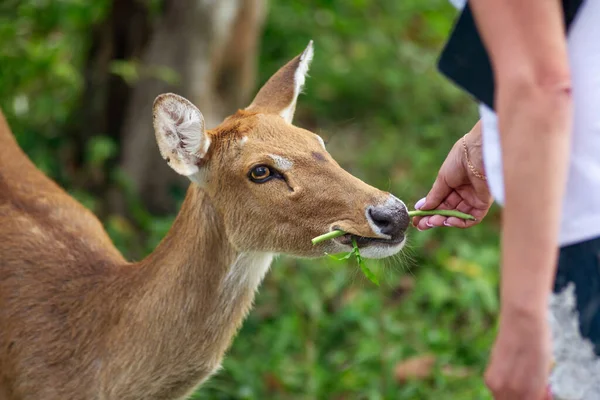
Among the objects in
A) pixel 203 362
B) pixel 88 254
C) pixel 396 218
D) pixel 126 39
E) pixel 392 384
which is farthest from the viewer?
pixel 126 39

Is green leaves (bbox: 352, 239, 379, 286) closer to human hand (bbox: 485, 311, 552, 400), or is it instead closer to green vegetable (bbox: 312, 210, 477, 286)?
green vegetable (bbox: 312, 210, 477, 286)

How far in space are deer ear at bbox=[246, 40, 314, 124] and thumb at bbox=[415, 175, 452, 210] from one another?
2.87 feet

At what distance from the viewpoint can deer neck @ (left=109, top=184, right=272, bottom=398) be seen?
3.31m

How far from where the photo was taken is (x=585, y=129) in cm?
199

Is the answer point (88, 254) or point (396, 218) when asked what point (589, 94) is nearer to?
point (396, 218)

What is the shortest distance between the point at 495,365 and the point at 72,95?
5.17m

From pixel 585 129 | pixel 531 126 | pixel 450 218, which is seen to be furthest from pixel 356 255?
pixel 531 126

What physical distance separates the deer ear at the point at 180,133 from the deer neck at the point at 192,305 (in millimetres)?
168

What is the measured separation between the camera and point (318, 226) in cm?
312

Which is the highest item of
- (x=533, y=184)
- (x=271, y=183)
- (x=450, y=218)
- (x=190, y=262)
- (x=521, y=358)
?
(x=533, y=184)

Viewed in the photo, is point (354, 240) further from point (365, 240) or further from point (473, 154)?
point (473, 154)

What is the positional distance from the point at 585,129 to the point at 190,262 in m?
1.72

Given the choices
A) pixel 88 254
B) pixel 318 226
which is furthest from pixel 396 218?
pixel 88 254

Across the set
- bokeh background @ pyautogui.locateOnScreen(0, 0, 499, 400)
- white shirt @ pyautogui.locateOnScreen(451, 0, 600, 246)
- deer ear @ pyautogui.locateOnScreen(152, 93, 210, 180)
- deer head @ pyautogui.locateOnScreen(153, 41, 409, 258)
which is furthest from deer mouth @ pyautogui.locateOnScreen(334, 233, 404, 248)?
bokeh background @ pyautogui.locateOnScreen(0, 0, 499, 400)
